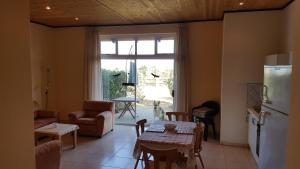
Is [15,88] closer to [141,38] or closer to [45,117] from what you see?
[45,117]

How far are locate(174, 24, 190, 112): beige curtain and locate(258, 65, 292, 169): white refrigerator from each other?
3.00 m

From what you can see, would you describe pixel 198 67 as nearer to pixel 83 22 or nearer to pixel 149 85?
pixel 149 85

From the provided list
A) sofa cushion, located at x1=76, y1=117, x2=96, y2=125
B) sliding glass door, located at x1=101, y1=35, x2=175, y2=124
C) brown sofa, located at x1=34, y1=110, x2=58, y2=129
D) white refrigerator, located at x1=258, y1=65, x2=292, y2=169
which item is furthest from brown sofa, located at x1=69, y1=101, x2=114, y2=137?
white refrigerator, located at x1=258, y1=65, x2=292, y2=169

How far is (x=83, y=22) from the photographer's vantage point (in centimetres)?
616

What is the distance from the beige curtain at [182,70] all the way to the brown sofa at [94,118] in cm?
Answer: 189

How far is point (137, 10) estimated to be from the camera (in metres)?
4.80

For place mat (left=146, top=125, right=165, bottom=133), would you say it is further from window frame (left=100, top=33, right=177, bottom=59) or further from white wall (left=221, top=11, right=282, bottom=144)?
window frame (left=100, top=33, right=177, bottom=59)

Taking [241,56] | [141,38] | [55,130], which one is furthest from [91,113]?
[241,56]

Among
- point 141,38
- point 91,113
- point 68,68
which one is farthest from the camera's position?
point 68,68

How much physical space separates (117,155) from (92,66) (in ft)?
10.2

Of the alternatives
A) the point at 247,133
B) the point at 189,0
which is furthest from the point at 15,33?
the point at 247,133

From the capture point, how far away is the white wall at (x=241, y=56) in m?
4.62

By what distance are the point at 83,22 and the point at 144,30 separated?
172 centimetres

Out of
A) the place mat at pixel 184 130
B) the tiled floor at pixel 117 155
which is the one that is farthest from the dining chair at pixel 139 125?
the tiled floor at pixel 117 155
